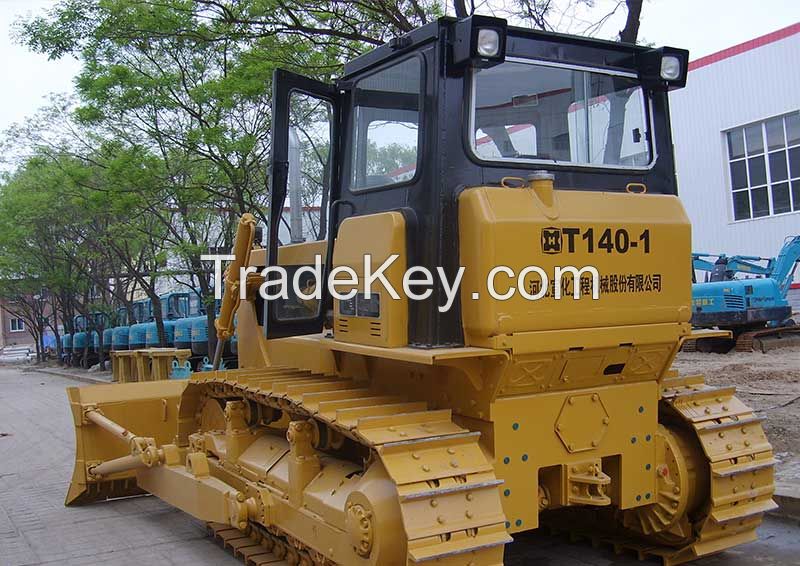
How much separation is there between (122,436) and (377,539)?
370 centimetres

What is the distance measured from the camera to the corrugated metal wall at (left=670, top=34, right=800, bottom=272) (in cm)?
2433

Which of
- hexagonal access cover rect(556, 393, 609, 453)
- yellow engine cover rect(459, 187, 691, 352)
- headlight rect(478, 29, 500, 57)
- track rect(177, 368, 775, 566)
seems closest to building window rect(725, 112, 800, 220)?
track rect(177, 368, 775, 566)

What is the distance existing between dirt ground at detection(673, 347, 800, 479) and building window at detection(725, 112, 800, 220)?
8.25 m

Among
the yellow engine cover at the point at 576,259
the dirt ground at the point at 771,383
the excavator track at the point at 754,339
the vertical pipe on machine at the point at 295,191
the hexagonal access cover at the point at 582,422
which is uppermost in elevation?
the vertical pipe on machine at the point at 295,191

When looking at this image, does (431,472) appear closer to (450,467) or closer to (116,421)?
Answer: (450,467)

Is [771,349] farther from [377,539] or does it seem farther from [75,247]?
[75,247]

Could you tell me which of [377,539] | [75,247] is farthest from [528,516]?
[75,247]

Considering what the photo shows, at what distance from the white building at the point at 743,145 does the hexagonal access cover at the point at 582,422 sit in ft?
70.3

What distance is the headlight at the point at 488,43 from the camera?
4.44 metres

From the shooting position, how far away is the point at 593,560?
5719mm

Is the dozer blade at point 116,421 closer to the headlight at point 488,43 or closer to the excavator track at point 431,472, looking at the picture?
the excavator track at point 431,472

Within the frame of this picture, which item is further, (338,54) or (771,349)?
(771,349)

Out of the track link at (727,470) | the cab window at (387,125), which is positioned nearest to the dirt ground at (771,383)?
the track link at (727,470)

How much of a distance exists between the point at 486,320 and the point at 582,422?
96 centimetres
